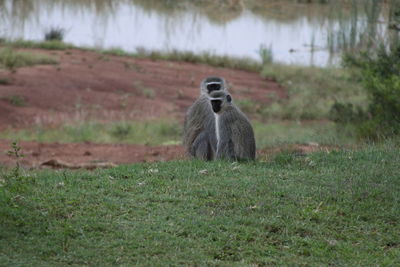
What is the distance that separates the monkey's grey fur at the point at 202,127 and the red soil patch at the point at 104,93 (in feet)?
8.28

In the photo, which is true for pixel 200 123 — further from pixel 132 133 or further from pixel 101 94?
pixel 101 94

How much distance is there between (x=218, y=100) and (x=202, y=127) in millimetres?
587

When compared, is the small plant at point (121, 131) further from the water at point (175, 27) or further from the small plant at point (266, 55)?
the small plant at point (266, 55)

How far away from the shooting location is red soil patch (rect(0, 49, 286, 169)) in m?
13.1

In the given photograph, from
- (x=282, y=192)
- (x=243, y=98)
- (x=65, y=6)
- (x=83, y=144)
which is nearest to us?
(x=282, y=192)

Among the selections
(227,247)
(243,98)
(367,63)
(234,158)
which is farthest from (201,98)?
(243,98)

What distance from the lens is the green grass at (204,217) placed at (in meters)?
5.68

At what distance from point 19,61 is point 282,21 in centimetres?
1641

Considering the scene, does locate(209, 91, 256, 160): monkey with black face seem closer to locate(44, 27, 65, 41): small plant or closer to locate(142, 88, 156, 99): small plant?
locate(142, 88, 156, 99): small plant

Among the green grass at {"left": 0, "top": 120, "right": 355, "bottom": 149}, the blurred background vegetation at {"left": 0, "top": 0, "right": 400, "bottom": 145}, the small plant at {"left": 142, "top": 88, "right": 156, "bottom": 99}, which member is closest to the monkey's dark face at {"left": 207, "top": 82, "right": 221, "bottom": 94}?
the blurred background vegetation at {"left": 0, "top": 0, "right": 400, "bottom": 145}

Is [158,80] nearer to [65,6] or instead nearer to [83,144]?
[83,144]

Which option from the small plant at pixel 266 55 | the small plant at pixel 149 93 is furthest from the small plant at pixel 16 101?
the small plant at pixel 266 55

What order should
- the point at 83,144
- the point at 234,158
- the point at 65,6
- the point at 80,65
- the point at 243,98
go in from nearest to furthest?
the point at 234,158, the point at 83,144, the point at 243,98, the point at 80,65, the point at 65,6

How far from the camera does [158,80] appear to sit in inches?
865
